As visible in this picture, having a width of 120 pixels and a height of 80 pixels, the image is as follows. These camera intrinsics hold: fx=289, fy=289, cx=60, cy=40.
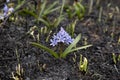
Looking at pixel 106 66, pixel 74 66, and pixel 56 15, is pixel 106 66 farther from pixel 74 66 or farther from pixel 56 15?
pixel 56 15

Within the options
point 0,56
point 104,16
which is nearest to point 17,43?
point 0,56

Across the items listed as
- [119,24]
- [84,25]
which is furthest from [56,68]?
[119,24]

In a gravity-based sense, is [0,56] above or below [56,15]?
below

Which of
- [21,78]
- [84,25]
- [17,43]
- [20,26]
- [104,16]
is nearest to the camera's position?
[21,78]

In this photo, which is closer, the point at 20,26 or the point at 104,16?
the point at 20,26

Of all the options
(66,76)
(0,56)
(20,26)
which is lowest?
(66,76)

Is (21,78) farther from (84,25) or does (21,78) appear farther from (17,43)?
(84,25)

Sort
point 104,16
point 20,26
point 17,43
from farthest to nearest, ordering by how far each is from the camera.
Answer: point 104,16
point 20,26
point 17,43
